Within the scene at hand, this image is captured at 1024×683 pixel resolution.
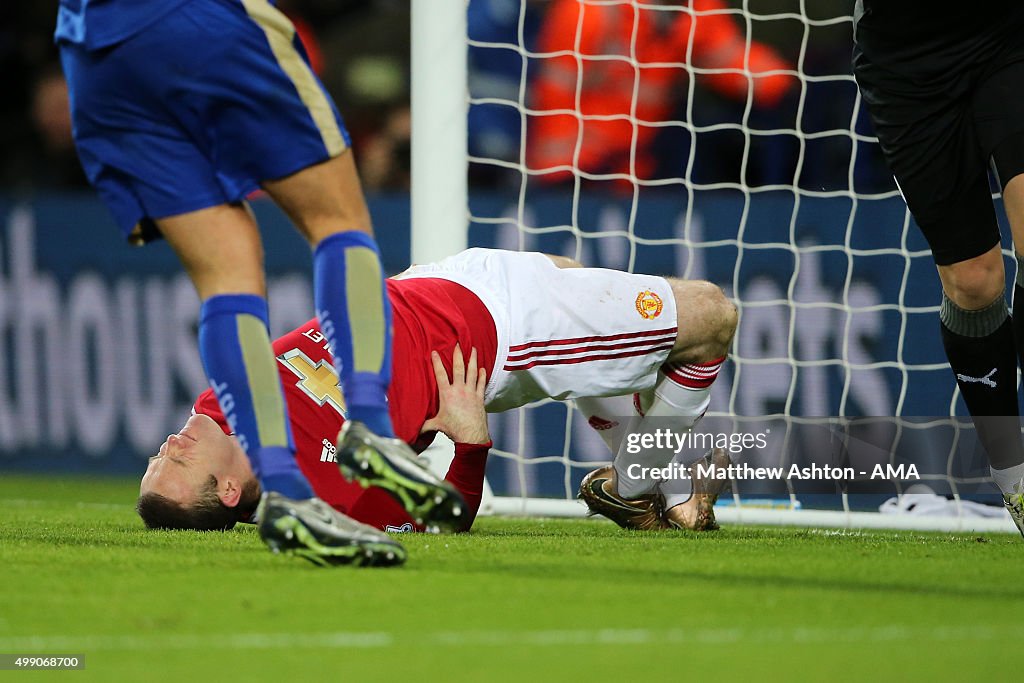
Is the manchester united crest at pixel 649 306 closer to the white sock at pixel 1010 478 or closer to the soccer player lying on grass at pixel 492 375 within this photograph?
the soccer player lying on grass at pixel 492 375

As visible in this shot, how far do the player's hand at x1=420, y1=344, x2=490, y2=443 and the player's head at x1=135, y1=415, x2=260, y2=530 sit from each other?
50cm

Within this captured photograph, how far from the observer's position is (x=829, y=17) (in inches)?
237

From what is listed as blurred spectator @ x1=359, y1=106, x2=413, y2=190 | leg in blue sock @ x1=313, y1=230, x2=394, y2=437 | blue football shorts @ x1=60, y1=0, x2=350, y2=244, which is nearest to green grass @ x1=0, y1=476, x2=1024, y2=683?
leg in blue sock @ x1=313, y1=230, x2=394, y2=437

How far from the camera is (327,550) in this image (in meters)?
2.67

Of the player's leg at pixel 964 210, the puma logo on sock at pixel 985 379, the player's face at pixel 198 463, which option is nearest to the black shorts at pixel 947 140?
the player's leg at pixel 964 210

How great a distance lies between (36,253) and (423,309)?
3146 mm

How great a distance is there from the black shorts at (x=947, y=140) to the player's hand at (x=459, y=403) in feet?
3.86

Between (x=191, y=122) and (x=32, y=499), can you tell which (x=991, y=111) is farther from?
(x=32, y=499)

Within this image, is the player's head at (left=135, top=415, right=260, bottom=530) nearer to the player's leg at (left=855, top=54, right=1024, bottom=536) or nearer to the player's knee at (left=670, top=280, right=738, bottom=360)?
the player's knee at (left=670, top=280, right=738, bottom=360)

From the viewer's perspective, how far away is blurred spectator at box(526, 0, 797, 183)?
6133mm

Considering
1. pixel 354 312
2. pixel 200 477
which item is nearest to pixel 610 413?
pixel 200 477

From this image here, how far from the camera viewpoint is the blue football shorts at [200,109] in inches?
106

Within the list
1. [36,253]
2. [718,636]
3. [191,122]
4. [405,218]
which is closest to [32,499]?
[36,253]

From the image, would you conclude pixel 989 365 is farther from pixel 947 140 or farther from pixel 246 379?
pixel 246 379
